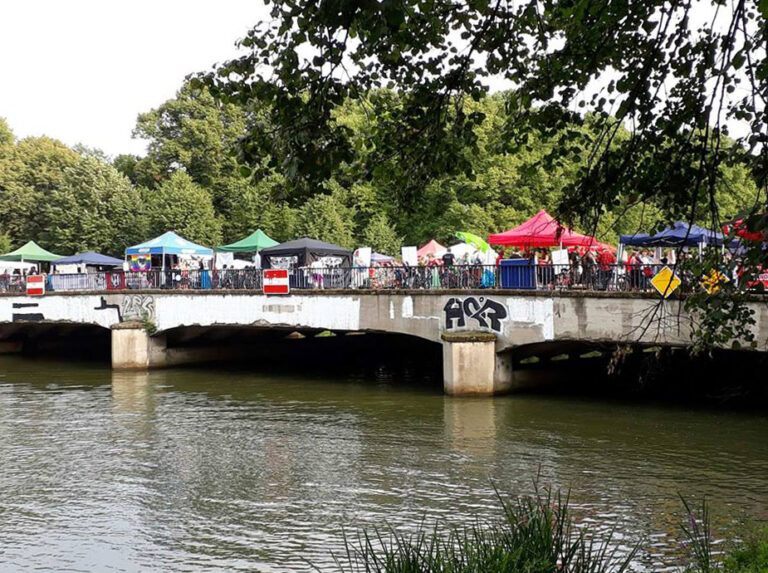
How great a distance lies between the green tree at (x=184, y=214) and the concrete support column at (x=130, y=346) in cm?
1866

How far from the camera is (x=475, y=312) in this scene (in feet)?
83.3

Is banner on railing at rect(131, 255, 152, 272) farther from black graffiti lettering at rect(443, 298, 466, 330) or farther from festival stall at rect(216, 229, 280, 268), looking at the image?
black graffiti lettering at rect(443, 298, 466, 330)

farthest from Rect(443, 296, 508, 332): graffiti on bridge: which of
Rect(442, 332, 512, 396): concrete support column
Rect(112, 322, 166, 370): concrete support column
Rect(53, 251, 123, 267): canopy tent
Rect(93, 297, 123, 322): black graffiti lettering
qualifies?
Rect(53, 251, 123, 267): canopy tent

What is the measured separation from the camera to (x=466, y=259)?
91.5ft

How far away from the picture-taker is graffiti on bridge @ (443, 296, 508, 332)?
2497cm

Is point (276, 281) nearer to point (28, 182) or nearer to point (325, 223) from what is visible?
point (325, 223)

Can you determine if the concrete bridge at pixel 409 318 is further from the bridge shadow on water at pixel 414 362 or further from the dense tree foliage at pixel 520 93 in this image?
the dense tree foliage at pixel 520 93

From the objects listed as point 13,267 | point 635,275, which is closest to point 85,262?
point 13,267

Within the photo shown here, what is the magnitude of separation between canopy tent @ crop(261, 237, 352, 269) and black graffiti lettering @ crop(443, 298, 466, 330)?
7.07 metres

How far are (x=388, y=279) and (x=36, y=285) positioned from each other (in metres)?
17.1

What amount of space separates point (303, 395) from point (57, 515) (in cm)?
1362

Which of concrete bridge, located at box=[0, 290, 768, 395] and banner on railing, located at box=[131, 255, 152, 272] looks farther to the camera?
banner on railing, located at box=[131, 255, 152, 272]

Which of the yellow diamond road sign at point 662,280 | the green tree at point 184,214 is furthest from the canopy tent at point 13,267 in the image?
the yellow diamond road sign at point 662,280

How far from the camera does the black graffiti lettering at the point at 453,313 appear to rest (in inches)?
1011
